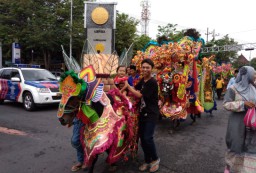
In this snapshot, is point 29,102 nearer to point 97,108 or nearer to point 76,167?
point 76,167

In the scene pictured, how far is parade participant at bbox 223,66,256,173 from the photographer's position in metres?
3.18

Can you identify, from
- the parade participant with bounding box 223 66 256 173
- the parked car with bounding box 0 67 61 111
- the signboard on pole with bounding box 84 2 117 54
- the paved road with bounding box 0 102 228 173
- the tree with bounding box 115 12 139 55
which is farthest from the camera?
the tree with bounding box 115 12 139 55

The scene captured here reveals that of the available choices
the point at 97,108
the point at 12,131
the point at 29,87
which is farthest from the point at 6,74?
the point at 97,108

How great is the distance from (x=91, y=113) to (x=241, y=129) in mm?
2037

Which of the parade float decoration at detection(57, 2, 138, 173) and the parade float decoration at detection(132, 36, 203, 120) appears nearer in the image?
the parade float decoration at detection(57, 2, 138, 173)

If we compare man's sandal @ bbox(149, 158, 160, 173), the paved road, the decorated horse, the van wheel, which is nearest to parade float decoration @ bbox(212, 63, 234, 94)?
the paved road

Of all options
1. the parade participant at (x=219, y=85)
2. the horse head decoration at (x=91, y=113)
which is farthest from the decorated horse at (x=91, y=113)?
the parade participant at (x=219, y=85)

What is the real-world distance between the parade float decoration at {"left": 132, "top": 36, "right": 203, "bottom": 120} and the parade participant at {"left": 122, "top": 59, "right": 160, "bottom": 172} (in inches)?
98.6

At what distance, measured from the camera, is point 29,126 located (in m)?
6.49

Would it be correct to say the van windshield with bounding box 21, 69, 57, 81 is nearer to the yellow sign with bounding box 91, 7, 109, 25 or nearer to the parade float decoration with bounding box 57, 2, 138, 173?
the yellow sign with bounding box 91, 7, 109, 25

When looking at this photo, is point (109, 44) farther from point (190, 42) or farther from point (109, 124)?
point (109, 124)

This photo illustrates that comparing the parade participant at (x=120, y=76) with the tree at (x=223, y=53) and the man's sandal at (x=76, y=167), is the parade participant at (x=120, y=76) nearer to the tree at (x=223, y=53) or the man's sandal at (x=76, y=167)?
the man's sandal at (x=76, y=167)

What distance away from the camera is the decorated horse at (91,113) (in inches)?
111

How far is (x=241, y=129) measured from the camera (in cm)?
326
